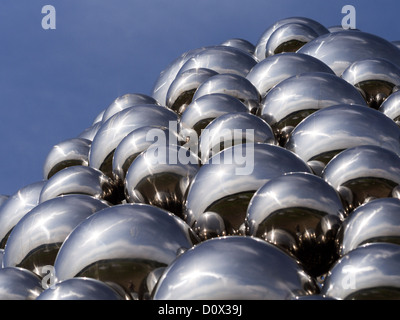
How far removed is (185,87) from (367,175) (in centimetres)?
173

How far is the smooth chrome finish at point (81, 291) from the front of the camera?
2.13 metres

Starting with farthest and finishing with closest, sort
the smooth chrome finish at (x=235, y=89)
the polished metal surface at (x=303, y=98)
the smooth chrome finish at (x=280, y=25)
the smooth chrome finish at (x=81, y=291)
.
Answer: the smooth chrome finish at (x=280, y=25), the smooth chrome finish at (x=235, y=89), the polished metal surface at (x=303, y=98), the smooth chrome finish at (x=81, y=291)

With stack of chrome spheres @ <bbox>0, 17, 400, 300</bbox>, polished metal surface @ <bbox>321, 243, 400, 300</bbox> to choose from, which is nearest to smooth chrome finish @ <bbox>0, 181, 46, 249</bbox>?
stack of chrome spheres @ <bbox>0, 17, 400, 300</bbox>

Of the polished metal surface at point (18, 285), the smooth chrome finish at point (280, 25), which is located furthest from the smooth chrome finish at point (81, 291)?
the smooth chrome finish at point (280, 25)

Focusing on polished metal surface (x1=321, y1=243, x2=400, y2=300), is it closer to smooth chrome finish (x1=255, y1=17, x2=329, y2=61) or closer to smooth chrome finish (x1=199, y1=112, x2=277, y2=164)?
smooth chrome finish (x1=199, y1=112, x2=277, y2=164)

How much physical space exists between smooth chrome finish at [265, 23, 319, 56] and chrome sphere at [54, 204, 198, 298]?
9.88 feet

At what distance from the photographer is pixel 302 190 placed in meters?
2.64

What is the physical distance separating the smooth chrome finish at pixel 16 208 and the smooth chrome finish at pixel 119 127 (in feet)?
1.24

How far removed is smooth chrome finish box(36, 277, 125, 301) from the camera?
213cm

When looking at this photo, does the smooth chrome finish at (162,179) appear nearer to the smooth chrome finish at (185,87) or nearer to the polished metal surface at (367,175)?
the polished metal surface at (367,175)

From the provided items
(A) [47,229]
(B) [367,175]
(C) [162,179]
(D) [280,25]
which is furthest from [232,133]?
(D) [280,25]

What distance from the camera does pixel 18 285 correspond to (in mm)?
2676

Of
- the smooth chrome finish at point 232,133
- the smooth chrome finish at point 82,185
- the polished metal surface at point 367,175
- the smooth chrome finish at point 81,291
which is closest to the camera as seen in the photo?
the smooth chrome finish at point 81,291

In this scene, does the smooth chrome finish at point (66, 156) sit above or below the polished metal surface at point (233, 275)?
below
